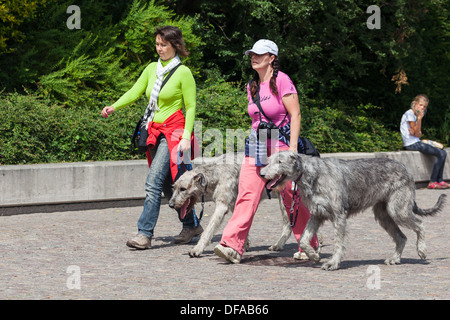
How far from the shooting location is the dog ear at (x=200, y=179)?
8.65 meters

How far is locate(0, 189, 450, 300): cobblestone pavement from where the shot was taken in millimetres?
6543

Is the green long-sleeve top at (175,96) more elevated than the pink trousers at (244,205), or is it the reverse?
the green long-sleeve top at (175,96)

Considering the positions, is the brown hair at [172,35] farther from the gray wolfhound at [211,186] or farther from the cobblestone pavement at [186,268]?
the cobblestone pavement at [186,268]

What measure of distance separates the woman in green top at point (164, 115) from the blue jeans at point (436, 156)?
810 cm

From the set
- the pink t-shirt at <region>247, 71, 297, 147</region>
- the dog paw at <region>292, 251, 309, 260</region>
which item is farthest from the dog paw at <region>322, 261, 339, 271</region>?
the pink t-shirt at <region>247, 71, 297, 147</region>

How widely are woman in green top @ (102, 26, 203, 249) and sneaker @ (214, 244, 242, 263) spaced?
4.11 feet

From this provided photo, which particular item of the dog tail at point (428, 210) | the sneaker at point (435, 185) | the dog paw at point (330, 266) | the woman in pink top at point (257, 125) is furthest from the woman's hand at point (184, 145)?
the sneaker at point (435, 185)

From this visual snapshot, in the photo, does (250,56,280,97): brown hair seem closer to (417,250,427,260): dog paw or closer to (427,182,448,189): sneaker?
(417,250,427,260): dog paw

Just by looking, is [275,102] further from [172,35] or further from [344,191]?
[172,35]

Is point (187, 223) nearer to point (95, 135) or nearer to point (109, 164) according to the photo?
point (109, 164)

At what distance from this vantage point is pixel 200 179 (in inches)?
341

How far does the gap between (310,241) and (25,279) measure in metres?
2.80

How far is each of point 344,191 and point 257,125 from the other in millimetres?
1080
